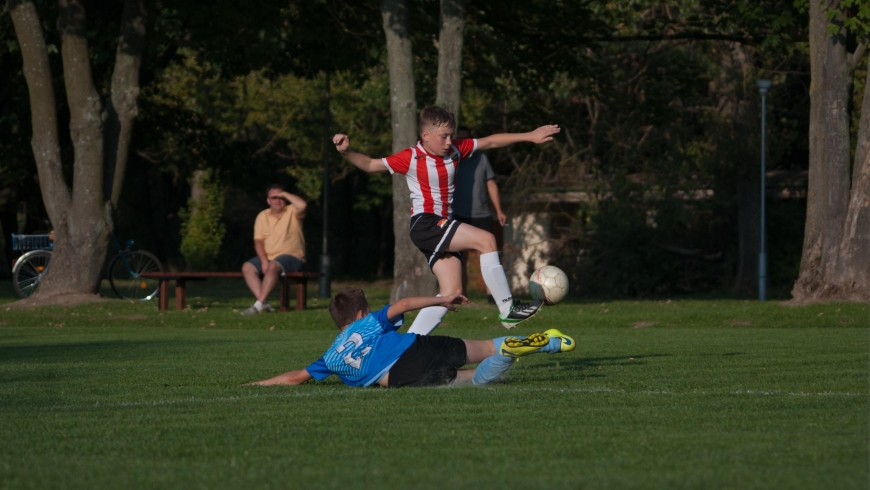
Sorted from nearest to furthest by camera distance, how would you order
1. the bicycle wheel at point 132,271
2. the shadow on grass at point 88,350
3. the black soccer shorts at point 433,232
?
1. the black soccer shorts at point 433,232
2. the shadow on grass at point 88,350
3. the bicycle wheel at point 132,271

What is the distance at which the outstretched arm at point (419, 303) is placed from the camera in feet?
24.0

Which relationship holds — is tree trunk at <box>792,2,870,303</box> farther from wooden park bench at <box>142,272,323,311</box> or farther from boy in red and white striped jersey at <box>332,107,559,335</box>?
boy in red and white striped jersey at <box>332,107,559,335</box>

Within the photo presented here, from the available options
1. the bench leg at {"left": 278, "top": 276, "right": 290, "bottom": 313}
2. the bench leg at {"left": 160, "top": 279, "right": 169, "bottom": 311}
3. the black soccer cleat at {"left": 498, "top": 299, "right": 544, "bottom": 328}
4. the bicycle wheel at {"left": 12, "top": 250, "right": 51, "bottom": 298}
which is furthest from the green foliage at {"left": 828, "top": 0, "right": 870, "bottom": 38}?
the bicycle wheel at {"left": 12, "top": 250, "right": 51, "bottom": 298}

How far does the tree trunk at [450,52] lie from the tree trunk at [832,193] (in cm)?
542

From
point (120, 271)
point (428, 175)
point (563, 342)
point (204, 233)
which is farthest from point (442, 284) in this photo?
point (204, 233)

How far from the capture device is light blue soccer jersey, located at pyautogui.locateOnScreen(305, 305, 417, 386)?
745 centimetres

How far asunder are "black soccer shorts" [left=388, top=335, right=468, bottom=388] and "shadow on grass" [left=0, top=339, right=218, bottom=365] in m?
4.12

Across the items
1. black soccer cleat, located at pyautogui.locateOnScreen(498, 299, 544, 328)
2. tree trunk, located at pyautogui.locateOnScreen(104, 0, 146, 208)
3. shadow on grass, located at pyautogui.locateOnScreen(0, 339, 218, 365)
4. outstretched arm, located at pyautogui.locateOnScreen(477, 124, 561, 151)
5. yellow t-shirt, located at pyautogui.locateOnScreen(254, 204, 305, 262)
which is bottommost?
shadow on grass, located at pyautogui.locateOnScreen(0, 339, 218, 365)

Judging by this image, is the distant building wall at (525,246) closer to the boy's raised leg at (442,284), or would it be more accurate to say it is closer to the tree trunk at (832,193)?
the tree trunk at (832,193)

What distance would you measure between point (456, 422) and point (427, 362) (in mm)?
1666

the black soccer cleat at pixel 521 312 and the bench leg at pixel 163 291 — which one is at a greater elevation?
the black soccer cleat at pixel 521 312

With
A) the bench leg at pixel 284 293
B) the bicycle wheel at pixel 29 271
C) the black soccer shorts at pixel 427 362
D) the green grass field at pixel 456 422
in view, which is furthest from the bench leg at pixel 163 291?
the black soccer shorts at pixel 427 362

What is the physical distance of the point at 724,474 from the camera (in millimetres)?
4426

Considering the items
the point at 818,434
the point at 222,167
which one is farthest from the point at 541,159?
the point at 818,434
